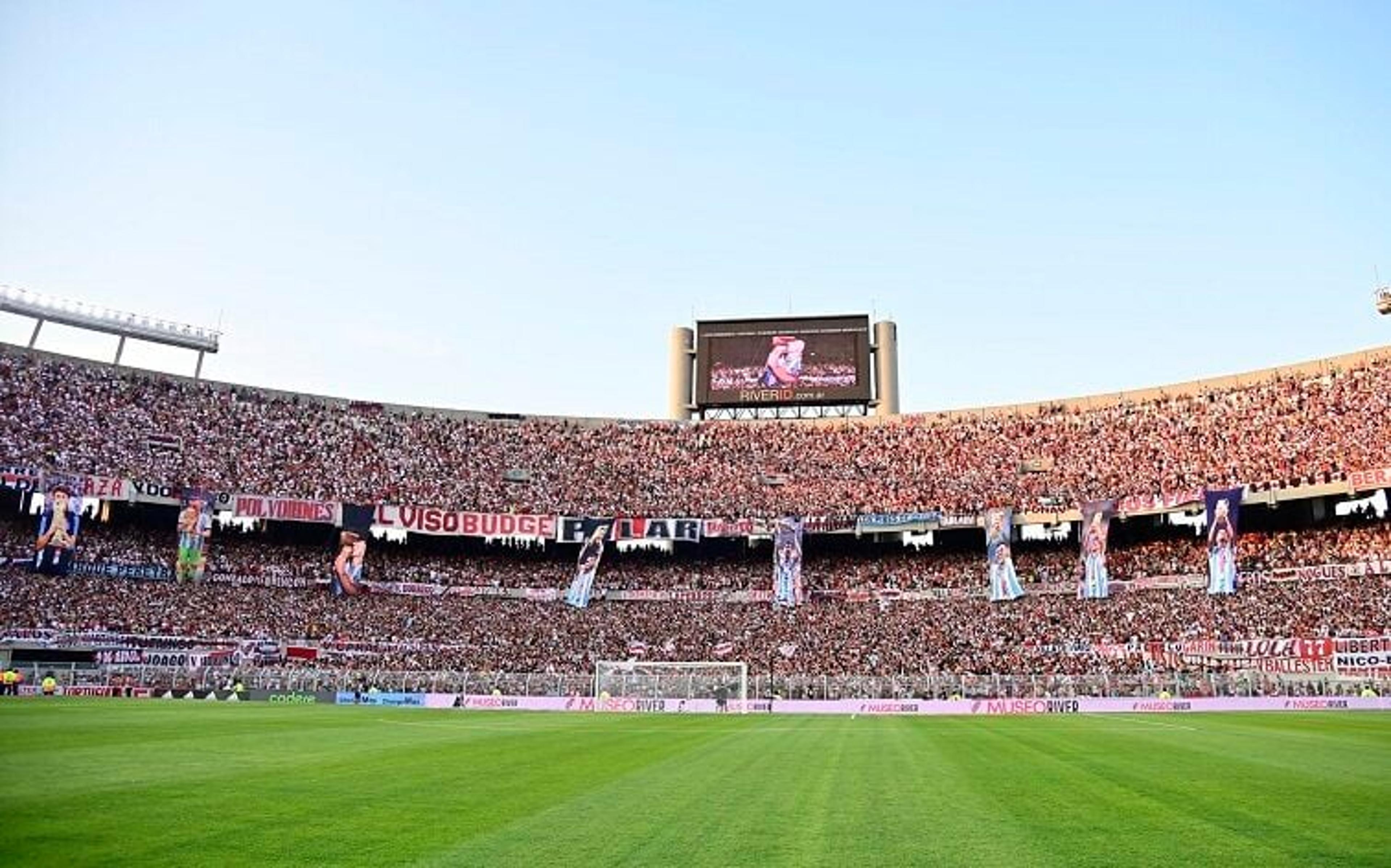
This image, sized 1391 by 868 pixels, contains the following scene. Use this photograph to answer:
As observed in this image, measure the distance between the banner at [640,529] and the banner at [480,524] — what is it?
765 mm

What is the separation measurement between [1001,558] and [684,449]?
2290 cm

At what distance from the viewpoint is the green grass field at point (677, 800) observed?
8.09m

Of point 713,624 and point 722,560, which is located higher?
point 722,560

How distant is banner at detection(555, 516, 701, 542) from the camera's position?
199ft

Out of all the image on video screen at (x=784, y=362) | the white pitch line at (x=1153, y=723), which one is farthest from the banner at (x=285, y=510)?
the white pitch line at (x=1153, y=723)

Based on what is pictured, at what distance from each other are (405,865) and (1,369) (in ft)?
201

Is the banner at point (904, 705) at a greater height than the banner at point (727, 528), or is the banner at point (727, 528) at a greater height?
the banner at point (727, 528)

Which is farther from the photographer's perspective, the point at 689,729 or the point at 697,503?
the point at 697,503

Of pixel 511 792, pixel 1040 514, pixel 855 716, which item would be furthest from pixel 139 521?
pixel 511 792

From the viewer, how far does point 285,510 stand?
57.4 meters

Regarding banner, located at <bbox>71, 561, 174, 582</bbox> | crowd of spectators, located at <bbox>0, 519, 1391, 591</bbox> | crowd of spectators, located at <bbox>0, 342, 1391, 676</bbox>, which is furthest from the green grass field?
banner, located at <bbox>71, 561, 174, 582</bbox>

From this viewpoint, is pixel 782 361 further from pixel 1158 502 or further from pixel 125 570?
pixel 125 570

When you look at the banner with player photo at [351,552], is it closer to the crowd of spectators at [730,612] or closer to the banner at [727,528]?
the crowd of spectators at [730,612]

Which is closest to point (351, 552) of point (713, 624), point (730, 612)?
point (713, 624)
